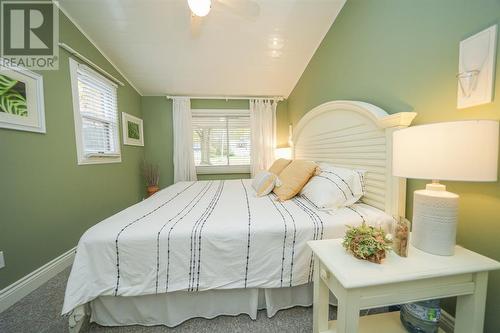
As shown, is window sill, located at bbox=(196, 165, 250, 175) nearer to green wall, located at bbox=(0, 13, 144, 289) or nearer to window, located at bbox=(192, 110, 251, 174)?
window, located at bbox=(192, 110, 251, 174)

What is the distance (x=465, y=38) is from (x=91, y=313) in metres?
2.53

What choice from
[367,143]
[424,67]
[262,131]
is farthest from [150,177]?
[424,67]

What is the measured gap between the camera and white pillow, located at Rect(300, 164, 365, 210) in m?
1.37

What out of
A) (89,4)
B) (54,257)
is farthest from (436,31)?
(54,257)

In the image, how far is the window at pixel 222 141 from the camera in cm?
376

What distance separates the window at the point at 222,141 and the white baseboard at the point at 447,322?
3157 millimetres

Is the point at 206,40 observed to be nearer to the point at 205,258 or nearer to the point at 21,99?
the point at 21,99

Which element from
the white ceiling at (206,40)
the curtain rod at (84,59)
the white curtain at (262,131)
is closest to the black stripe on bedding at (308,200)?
the white ceiling at (206,40)

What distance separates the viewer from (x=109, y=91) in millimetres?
2605

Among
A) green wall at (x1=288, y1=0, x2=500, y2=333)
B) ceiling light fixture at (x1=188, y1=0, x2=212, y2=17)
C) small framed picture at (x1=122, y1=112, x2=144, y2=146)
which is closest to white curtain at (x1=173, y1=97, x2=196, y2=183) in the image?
small framed picture at (x1=122, y1=112, x2=144, y2=146)

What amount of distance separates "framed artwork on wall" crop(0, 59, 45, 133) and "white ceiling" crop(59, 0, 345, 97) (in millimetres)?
907

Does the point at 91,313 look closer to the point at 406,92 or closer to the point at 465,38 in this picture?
the point at 406,92

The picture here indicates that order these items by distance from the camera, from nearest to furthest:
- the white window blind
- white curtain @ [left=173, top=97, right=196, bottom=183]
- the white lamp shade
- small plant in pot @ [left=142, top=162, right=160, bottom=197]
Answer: the white lamp shade < the white window blind < small plant in pot @ [left=142, top=162, right=160, bottom=197] < white curtain @ [left=173, top=97, right=196, bottom=183]
